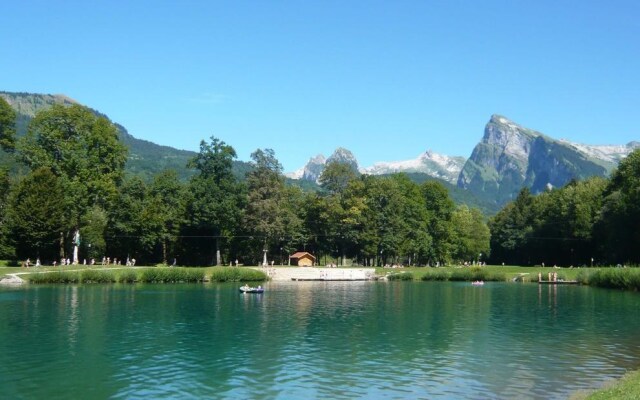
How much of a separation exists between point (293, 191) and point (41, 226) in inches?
2023

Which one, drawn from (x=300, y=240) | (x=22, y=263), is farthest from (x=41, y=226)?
(x=300, y=240)

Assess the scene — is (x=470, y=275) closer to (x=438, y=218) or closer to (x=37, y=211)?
(x=438, y=218)

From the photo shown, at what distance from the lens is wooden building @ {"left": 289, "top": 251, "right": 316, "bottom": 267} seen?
118500 mm

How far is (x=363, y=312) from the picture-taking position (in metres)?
49.9

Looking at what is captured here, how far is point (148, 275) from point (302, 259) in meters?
42.5

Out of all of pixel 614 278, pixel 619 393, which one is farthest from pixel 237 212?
pixel 619 393

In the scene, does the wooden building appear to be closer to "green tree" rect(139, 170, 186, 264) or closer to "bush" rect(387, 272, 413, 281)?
"bush" rect(387, 272, 413, 281)

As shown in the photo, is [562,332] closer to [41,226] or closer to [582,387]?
[582,387]

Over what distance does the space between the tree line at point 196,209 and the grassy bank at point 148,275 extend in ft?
30.9

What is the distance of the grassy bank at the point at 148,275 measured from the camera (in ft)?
246

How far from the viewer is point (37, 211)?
81.1 m

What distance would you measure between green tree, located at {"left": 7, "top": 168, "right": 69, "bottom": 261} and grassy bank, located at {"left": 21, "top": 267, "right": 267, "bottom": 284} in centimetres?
852

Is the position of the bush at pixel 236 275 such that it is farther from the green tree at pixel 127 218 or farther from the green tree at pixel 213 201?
the green tree at pixel 127 218

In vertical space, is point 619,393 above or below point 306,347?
above
